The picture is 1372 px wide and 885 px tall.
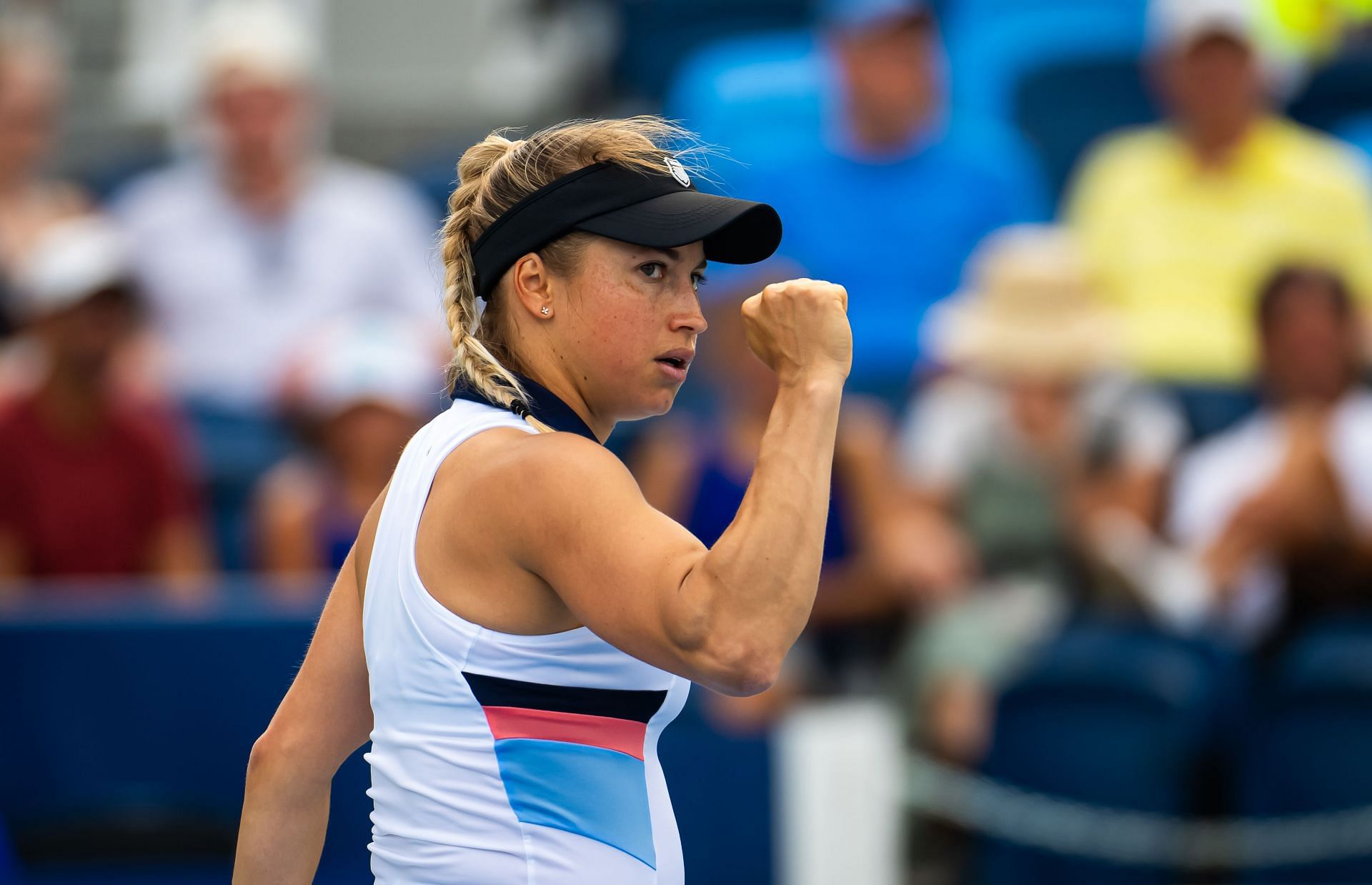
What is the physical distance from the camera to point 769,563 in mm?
1979

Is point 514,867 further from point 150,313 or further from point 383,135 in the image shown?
point 383,135

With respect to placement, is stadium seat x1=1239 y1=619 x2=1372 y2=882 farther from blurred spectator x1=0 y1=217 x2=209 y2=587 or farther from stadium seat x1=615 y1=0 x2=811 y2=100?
stadium seat x1=615 y1=0 x2=811 y2=100

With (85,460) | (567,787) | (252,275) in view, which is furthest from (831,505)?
(567,787)

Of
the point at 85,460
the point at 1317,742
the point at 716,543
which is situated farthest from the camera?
the point at 85,460

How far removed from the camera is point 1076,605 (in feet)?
18.4

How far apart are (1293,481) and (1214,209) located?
1912 mm

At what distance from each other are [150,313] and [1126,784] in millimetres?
3683

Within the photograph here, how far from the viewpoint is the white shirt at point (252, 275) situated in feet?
21.8

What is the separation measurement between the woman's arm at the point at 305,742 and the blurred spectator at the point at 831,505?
2917 millimetres

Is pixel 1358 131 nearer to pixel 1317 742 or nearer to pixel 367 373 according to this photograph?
pixel 1317 742

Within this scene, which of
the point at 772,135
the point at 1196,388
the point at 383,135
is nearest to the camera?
the point at 1196,388

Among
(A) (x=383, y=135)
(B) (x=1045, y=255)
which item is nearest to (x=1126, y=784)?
(B) (x=1045, y=255)

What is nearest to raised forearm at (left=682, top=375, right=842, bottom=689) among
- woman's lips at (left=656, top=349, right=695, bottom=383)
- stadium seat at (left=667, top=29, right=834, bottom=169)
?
woman's lips at (left=656, top=349, right=695, bottom=383)

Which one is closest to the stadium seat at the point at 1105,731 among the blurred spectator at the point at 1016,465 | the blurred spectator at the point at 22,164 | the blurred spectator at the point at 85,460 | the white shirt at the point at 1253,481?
the blurred spectator at the point at 1016,465
